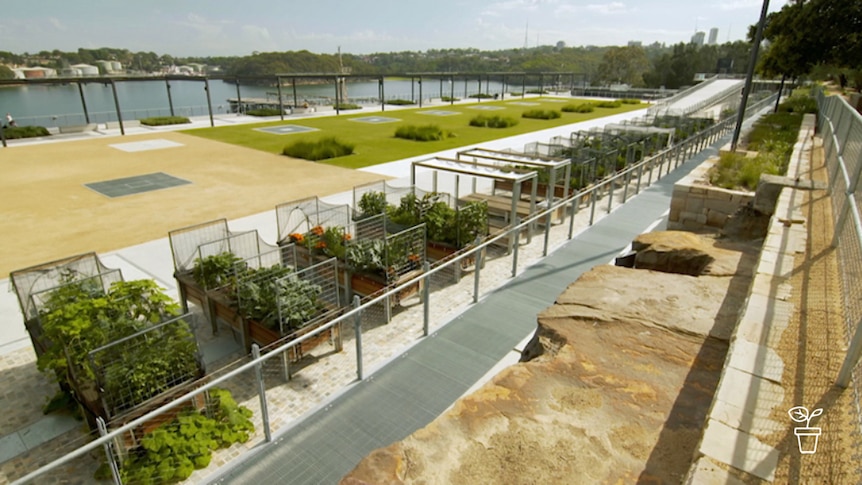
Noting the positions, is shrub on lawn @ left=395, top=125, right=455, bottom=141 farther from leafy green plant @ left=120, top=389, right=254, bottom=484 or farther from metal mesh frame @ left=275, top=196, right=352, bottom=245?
leafy green plant @ left=120, top=389, right=254, bottom=484

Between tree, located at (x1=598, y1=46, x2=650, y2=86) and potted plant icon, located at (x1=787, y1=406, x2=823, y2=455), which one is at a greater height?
tree, located at (x1=598, y1=46, x2=650, y2=86)

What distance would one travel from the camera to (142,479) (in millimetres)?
4711

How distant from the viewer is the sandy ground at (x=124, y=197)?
472 inches

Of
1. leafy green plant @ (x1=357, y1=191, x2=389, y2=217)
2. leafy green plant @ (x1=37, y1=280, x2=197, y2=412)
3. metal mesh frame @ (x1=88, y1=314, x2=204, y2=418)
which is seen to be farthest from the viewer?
leafy green plant @ (x1=357, y1=191, x2=389, y2=217)

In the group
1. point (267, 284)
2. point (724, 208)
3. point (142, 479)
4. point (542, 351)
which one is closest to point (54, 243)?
point (267, 284)

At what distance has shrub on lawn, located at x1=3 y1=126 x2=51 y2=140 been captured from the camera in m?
26.8

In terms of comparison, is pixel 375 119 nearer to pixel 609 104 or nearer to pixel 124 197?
pixel 124 197

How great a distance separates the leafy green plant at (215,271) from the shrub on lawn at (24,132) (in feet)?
89.8

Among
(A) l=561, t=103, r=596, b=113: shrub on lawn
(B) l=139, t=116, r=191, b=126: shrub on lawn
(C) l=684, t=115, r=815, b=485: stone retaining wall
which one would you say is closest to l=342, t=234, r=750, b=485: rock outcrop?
(C) l=684, t=115, r=815, b=485: stone retaining wall

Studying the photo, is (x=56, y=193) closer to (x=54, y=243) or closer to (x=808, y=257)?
(x=54, y=243)

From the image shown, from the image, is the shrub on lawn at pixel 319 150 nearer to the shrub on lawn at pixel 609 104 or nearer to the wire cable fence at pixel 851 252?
the wire cable fence at pixel 851 252

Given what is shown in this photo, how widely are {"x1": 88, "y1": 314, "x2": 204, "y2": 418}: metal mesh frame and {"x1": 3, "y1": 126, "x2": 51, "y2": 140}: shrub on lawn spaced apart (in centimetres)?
2917

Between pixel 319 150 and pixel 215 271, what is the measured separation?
15.1 meters

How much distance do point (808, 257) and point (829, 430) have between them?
3.79 metres
